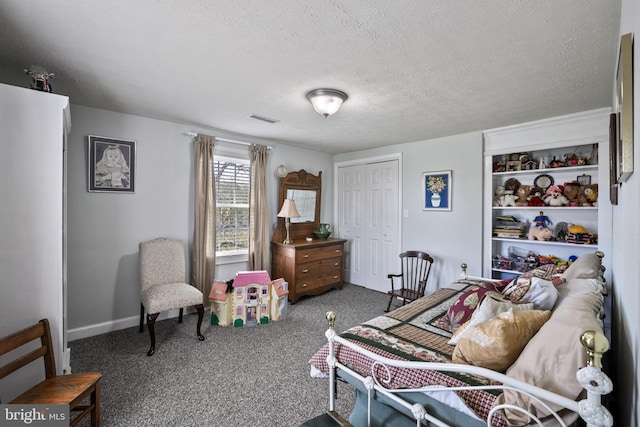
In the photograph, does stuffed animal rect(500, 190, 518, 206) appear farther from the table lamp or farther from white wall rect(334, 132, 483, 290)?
the table lamp

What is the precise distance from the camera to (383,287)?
4.73 metres

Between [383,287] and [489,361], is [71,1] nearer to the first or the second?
[489,361]

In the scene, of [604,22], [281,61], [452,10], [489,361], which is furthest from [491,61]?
[489,361]

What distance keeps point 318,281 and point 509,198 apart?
2771mm

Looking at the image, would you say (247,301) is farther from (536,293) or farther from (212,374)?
(536,293)

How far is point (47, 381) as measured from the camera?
1676 mm

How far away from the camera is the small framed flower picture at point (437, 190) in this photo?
396cm

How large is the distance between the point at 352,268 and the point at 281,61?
12.7ft

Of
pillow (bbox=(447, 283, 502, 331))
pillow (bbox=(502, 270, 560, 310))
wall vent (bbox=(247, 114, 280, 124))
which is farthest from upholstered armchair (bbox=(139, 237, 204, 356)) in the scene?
pillow (bbox=(502, 270, 560, 310))

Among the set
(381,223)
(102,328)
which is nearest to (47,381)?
(102,328)

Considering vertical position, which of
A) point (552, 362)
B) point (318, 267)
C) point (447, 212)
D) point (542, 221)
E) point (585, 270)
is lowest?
point (318, 267)

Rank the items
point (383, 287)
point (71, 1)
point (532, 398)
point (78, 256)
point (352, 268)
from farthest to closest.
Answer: point (352, 268) < point (383, 287) < point (78, 256) < point (71, 1) < point (532, 398)

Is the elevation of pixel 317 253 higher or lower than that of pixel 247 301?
higher

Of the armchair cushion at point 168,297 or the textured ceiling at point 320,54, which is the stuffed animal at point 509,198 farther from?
Answer: the armchair cushion at point 168,297
